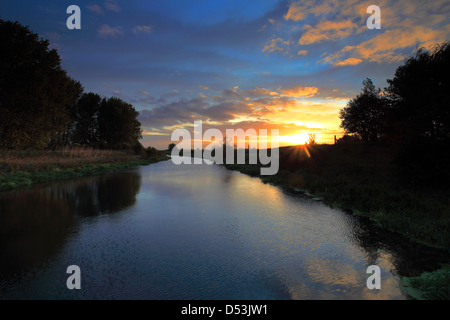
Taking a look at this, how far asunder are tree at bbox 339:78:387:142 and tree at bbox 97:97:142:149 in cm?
4979

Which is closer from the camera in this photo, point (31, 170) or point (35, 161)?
point (31, 170)

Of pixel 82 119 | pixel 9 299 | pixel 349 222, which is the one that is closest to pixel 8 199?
pixel 9 299

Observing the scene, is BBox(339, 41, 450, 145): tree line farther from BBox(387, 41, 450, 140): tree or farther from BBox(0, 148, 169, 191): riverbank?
BBox(0, 148, 169, 191): riverbank

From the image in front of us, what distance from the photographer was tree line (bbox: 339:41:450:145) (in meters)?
16.9

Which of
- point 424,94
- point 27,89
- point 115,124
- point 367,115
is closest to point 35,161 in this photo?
point 27,89

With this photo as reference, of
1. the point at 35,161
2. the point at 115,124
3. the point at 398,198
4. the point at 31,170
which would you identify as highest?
the point at 115,124

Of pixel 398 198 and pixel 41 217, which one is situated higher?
pixel 398 198

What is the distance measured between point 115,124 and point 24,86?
127 ft

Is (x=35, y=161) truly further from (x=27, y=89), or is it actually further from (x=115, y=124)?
(x=115, y=124)

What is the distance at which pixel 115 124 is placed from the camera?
61031 mm

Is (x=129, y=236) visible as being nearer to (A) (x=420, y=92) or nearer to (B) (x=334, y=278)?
(B) (x=334, y=278)

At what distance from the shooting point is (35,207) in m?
11.4

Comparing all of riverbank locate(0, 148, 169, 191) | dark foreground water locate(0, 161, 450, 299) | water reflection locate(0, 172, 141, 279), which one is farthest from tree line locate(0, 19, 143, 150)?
dark foreground water locate(0, 161, 450, 299)

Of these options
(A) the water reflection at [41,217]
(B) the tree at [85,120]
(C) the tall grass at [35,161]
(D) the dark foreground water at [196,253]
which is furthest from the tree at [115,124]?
(D) the dark foreground water at [196,253]
